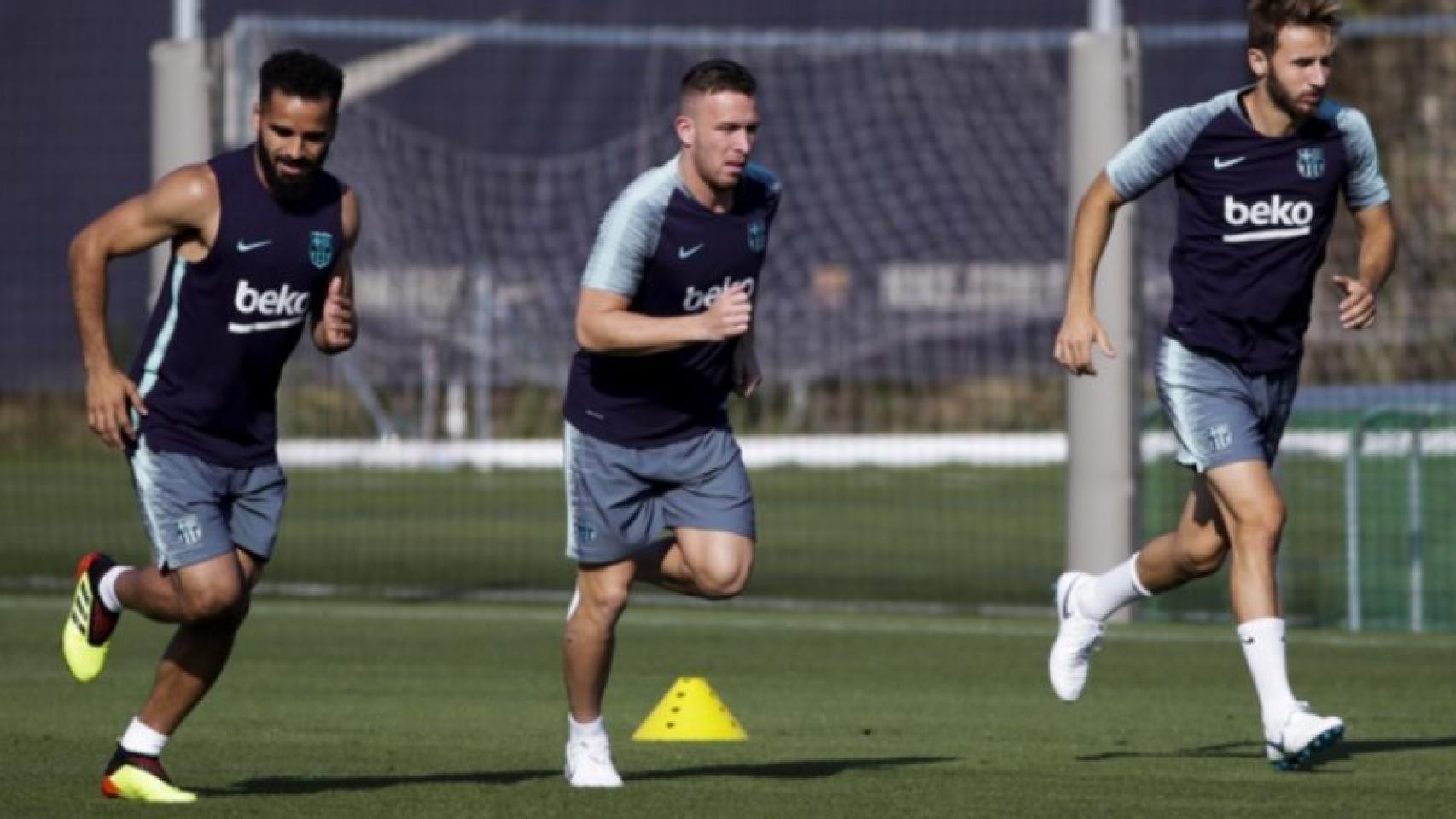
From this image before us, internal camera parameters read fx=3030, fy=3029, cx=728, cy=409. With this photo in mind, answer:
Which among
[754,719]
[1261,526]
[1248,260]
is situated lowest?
[754,719]

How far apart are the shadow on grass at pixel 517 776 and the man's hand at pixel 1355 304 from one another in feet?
6.10

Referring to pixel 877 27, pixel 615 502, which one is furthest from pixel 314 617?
pixel 877 27

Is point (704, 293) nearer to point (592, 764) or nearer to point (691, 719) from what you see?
point (592, 764)

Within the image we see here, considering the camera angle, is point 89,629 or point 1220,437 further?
point 1220,437

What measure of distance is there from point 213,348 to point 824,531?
14.2m

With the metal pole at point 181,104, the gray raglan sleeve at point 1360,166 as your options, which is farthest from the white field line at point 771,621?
the gray raglan sleeve at point 1360,166

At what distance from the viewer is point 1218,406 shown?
963 centimetres

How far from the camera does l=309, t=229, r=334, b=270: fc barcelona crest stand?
8531 millimetres

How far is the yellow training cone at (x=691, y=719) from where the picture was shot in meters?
10.2

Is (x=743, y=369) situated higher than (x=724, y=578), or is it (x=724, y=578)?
(x=743, y=369)

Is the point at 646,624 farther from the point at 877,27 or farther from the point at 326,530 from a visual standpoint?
the point at 877,27

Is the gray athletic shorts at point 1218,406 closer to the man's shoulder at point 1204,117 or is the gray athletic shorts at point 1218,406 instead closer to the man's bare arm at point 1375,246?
the man's bare arm at point 1375,246

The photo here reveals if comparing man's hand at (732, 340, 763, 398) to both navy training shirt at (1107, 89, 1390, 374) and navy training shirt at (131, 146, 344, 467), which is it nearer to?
navy training shirt at (131, 146, 344, 467)

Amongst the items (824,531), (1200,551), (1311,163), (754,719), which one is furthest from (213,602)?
(824,531)
